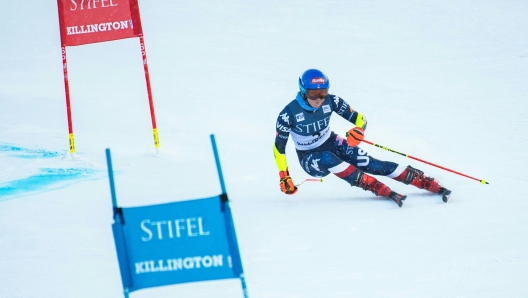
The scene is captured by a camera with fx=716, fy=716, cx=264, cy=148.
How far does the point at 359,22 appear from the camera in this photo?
45.6 ft

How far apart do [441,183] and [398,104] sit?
10.9 ft

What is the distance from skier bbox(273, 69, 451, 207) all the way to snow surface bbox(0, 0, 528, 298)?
181mm

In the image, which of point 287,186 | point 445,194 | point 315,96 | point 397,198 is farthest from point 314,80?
point 445,194

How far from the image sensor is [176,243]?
323 cm

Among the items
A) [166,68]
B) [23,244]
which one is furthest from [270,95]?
[23,244]

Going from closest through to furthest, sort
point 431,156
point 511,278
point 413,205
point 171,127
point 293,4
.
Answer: point 511,278
point 413,205
point 431,156
point 171,127
point 293,4

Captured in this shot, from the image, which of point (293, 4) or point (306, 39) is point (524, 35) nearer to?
point (306, 39)

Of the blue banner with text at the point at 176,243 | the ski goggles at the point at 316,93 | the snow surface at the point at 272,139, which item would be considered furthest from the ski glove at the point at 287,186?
the blue banner with text at the point at 176,243

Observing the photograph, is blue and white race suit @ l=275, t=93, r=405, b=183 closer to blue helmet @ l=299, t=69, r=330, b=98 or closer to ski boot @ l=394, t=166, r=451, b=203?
ski boot @ l=394, t=166, r=451, b=203

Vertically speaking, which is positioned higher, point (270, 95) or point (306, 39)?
point (306, 39)

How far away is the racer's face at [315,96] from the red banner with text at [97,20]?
249 centimetres

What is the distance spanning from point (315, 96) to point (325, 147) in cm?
64

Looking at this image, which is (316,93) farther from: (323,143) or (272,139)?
(272,139)

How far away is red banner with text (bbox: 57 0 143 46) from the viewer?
7.46m
